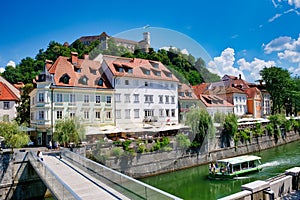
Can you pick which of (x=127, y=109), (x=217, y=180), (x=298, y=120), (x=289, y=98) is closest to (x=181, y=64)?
(x=127, y=109)

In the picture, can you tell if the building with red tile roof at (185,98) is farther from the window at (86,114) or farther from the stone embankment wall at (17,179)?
the stone embankment wall at (17,179)

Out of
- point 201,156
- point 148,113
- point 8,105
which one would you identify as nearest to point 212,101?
point 148,113

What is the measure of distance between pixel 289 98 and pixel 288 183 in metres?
40.6

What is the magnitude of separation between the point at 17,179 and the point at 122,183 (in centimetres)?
882

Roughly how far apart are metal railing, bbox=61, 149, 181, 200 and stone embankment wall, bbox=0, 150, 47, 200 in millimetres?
4245

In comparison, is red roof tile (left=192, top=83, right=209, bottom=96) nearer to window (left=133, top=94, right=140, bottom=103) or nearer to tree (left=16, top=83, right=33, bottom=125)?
window (left=133, top=94, right=140, bottom=103)

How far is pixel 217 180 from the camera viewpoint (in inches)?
565

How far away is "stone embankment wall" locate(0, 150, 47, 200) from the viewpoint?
38.3 feet

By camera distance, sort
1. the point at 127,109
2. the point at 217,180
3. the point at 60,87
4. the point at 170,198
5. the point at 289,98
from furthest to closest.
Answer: the point at 289,98
the point at 60,87
the point at 217,180
the point at 127,109
the point at 170,198

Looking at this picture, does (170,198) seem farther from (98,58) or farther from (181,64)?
(98,58)

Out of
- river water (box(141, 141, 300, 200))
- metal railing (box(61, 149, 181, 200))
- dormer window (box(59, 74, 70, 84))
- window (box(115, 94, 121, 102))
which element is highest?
dormer window (box(59, 74, 70, 84))

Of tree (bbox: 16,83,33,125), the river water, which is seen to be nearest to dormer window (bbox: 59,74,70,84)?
tree (bbox: 16,83,33,125)

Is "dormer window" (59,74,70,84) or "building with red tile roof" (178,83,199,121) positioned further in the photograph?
"dormer window" (59,74,70,84)

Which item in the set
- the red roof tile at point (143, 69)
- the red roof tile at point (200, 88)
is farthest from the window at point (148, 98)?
the red roof tile at point (200, 88)
